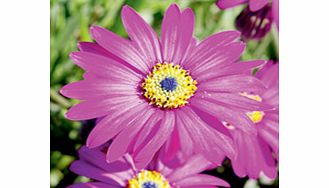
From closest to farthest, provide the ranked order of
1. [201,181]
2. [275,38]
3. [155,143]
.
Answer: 1. [155,143]
2. [201,181]
3. [275,38]

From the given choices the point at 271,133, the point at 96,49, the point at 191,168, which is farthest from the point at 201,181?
the point at 96,49

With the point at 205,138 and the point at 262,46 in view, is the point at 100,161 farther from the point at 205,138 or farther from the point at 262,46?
the point at 262,46

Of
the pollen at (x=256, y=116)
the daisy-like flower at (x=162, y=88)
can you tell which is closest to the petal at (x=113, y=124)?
the daisy-like flower at (x=162, y=88)

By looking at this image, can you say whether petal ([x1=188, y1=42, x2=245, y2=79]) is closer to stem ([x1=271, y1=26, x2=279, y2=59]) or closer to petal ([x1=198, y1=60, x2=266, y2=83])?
petal ([x1=198, y1=60, x2=266, y2=83])

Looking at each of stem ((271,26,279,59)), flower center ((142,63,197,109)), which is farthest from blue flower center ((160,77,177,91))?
stem ((271,26,279,59))

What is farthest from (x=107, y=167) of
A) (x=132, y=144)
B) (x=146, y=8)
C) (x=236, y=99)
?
(x=146, y=8)
